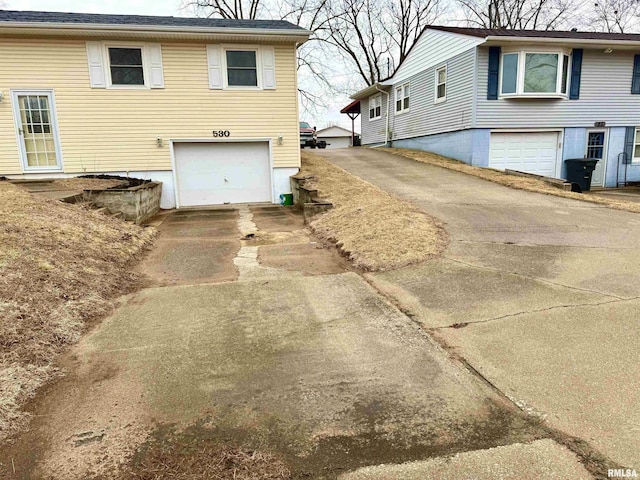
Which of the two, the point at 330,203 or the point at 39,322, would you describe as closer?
the point at 39,322

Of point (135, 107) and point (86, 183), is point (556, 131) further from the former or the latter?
point (86, 183)

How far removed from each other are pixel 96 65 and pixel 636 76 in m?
17.9

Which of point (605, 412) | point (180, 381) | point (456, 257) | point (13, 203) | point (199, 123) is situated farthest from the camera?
point (199, 123)

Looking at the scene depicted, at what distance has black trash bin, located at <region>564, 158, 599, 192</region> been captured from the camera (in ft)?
49.4

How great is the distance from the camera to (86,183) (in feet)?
34.4

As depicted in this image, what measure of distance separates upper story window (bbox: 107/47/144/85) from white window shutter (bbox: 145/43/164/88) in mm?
252

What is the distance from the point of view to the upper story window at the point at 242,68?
12.1 metres

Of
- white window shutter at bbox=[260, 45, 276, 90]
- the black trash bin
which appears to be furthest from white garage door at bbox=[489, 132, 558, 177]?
white window shutter at bbox=[260, 45, 276, 90]

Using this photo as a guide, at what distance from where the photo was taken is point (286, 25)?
12656 millimetres

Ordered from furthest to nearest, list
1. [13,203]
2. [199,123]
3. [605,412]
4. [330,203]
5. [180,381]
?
[199,123] < [330,203] < [13,203] < [180,381] < [605,412]

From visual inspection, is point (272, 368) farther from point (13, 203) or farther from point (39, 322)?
point (13, 203)

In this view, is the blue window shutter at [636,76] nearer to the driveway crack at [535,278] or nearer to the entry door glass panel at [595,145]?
the entry door glass panel at [595,145]

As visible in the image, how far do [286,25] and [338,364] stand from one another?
39.1 ft

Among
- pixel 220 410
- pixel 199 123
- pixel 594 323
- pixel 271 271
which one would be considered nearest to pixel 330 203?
pixel 271 271
